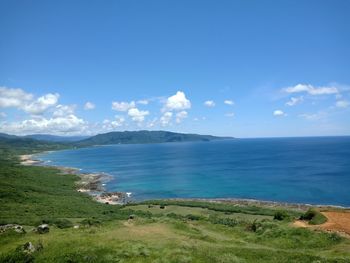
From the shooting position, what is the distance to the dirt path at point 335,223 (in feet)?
130

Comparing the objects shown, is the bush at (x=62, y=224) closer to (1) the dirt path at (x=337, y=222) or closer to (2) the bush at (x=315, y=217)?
(2) the bush at (x=315, y=217)

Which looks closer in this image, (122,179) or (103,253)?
(103,253)

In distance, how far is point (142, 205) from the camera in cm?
8562

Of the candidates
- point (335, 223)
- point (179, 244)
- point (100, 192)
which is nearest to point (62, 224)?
point (179, 244)

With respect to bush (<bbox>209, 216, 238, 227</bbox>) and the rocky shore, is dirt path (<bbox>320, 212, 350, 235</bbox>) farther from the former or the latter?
the rocky shore

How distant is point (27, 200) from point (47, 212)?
13468mm

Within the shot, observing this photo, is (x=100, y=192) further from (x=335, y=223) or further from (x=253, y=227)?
(x=335, y=223)

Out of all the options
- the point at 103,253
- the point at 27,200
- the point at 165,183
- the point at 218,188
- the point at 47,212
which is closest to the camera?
the point at 103,253

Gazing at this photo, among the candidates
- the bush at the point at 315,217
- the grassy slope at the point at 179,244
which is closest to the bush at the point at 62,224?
the grassy slope at the point at 179,244

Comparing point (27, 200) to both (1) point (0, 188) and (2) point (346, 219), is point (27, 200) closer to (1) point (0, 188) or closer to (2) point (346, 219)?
(1) point (0, 188)

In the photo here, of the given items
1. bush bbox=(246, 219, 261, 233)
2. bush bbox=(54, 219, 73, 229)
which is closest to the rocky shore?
bush bbox=(54, 219, 73, 229)

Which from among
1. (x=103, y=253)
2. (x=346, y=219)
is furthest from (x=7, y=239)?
(x=346, y=219)

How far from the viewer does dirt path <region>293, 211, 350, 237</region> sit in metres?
39.7

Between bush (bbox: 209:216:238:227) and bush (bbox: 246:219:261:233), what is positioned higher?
bush (bbox: 246:219:261:233)
